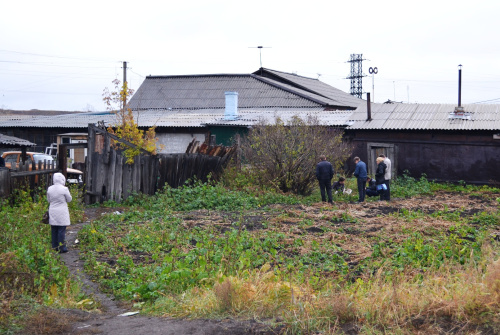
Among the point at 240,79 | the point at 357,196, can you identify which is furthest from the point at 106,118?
the point at 357,196

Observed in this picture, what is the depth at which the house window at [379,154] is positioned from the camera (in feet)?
76.6

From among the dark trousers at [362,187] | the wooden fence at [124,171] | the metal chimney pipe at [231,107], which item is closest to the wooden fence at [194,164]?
the wooden fence at [124,171]

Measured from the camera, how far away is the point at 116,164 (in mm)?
16125

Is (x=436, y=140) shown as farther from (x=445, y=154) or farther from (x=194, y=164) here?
(x=194, y=164)

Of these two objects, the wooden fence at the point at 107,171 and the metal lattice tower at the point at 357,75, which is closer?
the wooden fence at the point at 107,171

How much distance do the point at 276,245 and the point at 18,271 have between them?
168 inches

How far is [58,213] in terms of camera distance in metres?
10.1

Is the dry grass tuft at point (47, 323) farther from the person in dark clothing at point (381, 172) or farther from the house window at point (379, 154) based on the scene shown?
the house window at point (379, 154)

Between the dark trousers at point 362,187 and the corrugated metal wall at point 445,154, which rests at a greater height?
the corrugated metal wall at point 445,154

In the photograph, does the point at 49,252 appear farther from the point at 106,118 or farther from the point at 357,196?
the point at 106,118

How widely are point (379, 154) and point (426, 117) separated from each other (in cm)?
244

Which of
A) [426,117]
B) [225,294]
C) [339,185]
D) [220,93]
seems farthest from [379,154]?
[225,294]

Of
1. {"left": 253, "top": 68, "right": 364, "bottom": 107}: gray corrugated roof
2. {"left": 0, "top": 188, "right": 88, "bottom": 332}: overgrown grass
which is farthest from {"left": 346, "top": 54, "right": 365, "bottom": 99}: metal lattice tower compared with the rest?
{"left": 0, "top": 188, "right": 88, "bottom": 332}: overgrown grass

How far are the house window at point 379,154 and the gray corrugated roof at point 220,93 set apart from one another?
11.5 meters
